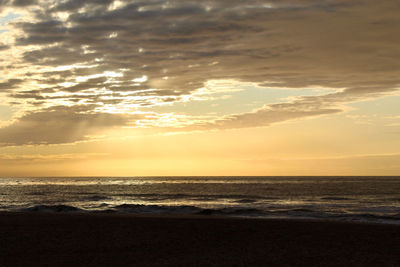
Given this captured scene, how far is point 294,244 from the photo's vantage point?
55.0ft

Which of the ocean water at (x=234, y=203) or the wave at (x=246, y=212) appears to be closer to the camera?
the wave at (x=246, y=212)

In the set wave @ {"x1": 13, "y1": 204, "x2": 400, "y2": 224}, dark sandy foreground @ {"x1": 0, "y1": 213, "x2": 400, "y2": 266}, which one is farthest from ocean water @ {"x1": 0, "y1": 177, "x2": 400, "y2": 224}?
dark sandy foreground @ {"x1": 0, "y1": 213, "x2": 400, "y2": 266}

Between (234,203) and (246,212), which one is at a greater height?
(246,212)

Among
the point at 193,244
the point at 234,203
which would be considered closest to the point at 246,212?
the point at 234,203

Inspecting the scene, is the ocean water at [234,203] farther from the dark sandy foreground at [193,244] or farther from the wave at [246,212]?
the dark sandy foreground at [193,244]

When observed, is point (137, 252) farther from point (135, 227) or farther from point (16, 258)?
point (135, 227)

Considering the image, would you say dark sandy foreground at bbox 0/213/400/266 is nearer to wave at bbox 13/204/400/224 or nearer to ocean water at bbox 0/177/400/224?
wave at bbox 13/204/400/224

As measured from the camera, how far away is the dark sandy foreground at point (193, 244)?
45.0 ft

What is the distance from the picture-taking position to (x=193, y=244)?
666 inches

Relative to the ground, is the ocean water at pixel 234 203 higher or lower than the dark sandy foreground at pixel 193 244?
lower

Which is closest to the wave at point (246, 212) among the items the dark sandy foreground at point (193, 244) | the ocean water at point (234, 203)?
the ocean water at point (234, 203)

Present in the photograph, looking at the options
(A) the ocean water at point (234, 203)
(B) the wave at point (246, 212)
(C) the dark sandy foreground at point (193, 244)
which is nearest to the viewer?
(C) the dark sandy foreground at point (193, 244)

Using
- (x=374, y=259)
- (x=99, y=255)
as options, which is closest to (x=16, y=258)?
(x=99, y=255)

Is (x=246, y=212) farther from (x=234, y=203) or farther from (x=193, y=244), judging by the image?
(x=193, y=244)
